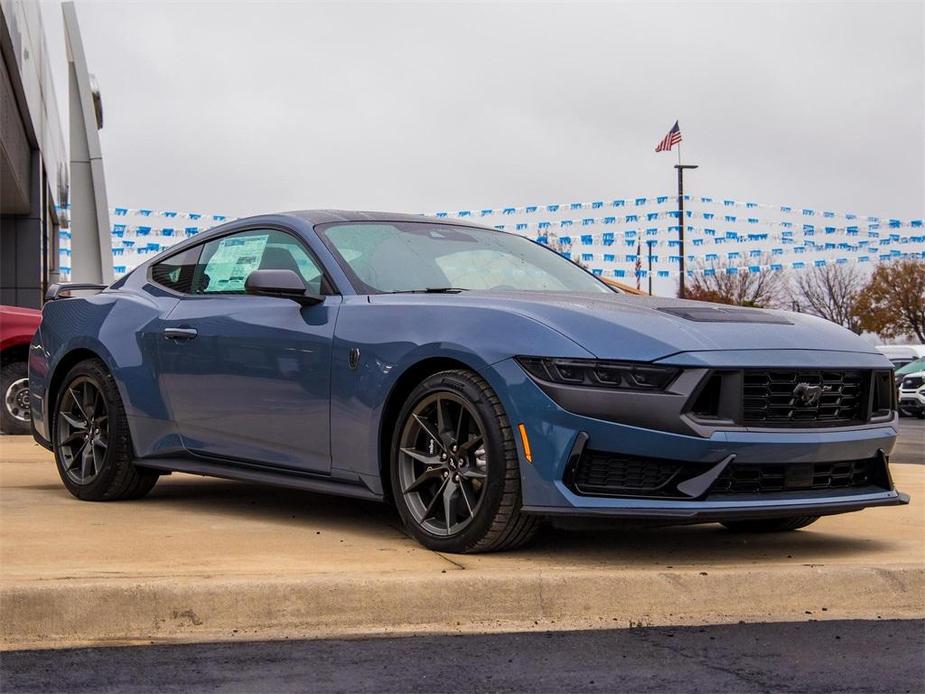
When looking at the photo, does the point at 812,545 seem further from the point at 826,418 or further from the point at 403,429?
the point at 403,429

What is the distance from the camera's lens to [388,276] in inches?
237

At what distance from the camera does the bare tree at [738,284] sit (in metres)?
67.7

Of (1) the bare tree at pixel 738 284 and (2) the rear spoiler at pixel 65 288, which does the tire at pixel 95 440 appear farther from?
(1) the bare tree at pixel 738 284

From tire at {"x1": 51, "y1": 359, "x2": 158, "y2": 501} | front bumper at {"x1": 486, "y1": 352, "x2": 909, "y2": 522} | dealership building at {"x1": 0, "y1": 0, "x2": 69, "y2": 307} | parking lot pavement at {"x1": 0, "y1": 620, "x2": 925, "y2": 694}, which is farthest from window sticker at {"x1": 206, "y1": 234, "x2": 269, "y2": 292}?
dealership building at {"x1": 0, "y1": 0, "x2": 69, "y2": 307}

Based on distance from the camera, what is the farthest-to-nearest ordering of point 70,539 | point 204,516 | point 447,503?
point 204,516 < point 70,539 < point 447,503

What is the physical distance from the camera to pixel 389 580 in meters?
4.68

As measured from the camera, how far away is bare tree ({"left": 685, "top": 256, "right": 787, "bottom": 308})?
222ft

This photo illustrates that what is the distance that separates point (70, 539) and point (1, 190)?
1085 inches

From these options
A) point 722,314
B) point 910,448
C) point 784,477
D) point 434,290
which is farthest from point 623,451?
point 910,448

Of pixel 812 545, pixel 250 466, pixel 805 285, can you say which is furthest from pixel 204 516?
pixel 805 285

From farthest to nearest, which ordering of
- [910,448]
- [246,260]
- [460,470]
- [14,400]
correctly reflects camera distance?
[910,448]
[14,400]
[246,260]
[460,470]

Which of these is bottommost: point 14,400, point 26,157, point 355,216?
point 14,400

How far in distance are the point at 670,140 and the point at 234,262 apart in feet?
125

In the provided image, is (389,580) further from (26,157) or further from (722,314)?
(26,157)
